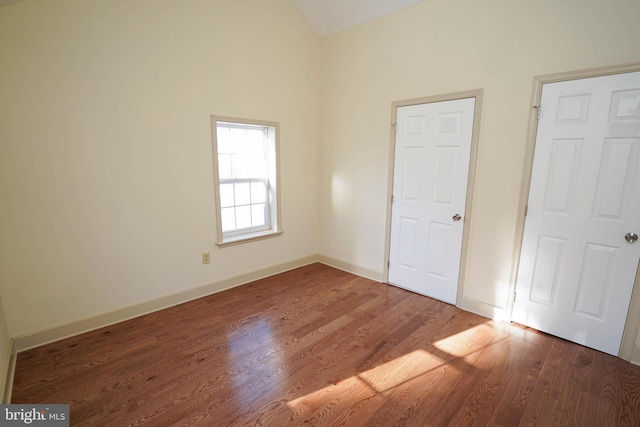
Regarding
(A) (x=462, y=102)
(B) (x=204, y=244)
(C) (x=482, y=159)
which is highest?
(A) (x=462, y=102)

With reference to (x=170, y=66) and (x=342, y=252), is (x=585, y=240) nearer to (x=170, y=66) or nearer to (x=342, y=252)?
(x=342, y=252)

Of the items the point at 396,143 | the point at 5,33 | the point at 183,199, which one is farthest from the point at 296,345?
the point at 5,33

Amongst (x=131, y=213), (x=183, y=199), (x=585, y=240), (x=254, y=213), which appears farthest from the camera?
(x=254, y=213)

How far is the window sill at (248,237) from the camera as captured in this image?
3.38m

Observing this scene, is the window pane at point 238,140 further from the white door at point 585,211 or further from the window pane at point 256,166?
the white door at point 585,211

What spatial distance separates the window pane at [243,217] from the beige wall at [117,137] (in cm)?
37

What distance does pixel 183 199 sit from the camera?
300cm

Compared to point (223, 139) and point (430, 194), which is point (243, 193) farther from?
point (430, 194)

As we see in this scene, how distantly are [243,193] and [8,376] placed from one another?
2.43m

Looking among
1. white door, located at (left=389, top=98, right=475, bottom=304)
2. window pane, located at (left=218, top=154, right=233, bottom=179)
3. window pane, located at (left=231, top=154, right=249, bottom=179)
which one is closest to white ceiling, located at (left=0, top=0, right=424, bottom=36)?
white door, located at (left=389, top=98, right=475, bottom=304)

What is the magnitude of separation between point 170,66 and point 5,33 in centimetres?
106

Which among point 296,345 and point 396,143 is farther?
point 396,143

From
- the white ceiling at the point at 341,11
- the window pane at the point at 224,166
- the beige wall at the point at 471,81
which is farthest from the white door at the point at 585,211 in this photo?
the window pane at the point at 224,166

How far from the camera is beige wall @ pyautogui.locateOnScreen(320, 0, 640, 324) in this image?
226 cm
